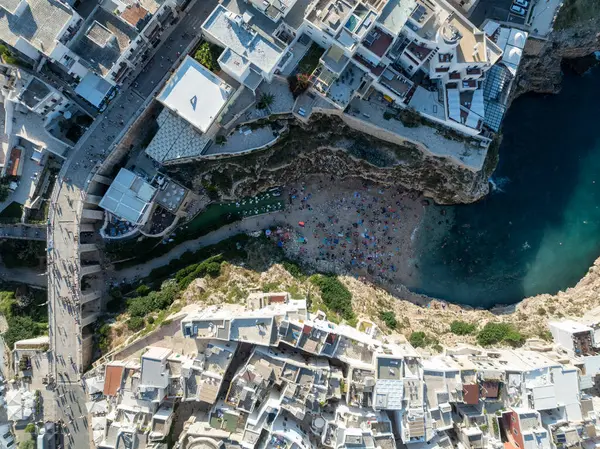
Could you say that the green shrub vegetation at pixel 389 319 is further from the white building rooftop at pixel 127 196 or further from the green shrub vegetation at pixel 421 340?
the white building rooftop at pixel 127 196

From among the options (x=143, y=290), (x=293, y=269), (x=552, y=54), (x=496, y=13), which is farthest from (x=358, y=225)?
(x=552, y=54)

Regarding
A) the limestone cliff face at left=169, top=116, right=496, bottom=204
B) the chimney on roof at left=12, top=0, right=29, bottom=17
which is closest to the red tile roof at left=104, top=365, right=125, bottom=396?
the limestone cliff face at left=169, top=116, right=496, bottom=204

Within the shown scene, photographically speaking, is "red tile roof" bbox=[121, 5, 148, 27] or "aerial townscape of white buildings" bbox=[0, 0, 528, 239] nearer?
A: "aerial townscape of white buildings" bbox=[0, 0, 528, 239]

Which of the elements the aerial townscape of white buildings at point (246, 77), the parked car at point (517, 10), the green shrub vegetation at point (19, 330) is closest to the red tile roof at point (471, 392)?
the aerial townscape of white buildings at point (246, 77)

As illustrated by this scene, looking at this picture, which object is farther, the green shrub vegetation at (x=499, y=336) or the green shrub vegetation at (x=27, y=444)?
the green shrub vegetation at (x=499, y=336)

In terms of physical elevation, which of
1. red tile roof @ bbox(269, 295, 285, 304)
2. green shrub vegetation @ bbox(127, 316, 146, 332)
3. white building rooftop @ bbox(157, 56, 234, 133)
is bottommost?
green shrub vegetation @ bbox(127, 316, 146, 332)

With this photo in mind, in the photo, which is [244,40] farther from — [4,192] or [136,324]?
[136,324]

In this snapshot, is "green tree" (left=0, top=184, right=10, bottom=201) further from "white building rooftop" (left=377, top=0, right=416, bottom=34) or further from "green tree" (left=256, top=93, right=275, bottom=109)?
"white building rooftop" (left=377, top=0, right=416, bottom=34)
